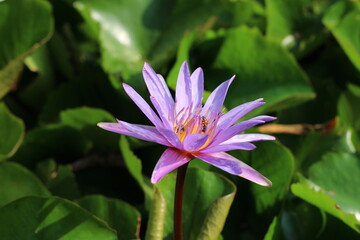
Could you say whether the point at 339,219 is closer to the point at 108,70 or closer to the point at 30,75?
the point at 108,70

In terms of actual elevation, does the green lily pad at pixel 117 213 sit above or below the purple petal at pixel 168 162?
below

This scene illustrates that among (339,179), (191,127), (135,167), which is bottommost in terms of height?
(339,179)

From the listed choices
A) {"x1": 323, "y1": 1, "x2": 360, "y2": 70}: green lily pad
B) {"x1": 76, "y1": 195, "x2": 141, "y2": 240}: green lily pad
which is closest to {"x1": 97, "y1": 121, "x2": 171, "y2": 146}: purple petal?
{"x1": 76, "y1": 195, "x2": 141, "y2": 240}: green lily pad

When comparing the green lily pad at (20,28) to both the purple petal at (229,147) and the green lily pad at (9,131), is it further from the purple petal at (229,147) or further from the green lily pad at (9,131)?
the purple petal at (229,147)

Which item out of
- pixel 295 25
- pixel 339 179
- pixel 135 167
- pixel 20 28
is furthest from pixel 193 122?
pixel 295 25

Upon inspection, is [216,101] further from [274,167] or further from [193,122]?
[274,167]

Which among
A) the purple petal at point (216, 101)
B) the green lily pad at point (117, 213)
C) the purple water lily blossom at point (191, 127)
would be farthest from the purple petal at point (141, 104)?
the green lily pad at point (117, 213)

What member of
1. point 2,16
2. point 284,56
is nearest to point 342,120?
point 284,56
